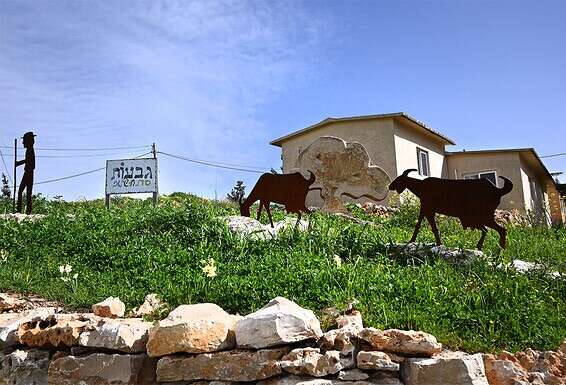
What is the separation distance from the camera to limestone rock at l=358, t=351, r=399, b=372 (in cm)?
407

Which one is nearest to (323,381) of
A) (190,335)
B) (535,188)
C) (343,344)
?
(343,344)

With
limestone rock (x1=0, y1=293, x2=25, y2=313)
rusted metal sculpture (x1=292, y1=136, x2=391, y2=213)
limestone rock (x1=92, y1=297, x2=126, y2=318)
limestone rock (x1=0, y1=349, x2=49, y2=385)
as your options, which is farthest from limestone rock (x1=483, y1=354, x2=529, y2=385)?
rusted metal sculpture (x1=292, y1=136, x2=391, y2=213)

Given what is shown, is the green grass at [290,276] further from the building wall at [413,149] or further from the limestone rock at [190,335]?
the building wall at [413,149]

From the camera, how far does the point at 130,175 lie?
15.7 meters

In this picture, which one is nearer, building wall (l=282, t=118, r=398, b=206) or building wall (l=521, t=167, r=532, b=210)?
building wall (l=282, t=118, r=398, b=206)

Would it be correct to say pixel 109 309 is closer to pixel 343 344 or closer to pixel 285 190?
pixel 343 344

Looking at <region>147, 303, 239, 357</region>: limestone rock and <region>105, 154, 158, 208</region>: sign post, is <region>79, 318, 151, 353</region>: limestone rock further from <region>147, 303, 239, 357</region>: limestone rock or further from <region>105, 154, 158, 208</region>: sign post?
<region>105, 154, 158, 208</region>: sign post

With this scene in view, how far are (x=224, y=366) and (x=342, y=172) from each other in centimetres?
1031

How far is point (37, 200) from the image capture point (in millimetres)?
16484

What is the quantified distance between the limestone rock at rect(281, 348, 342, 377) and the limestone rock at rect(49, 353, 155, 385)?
48.0 inches

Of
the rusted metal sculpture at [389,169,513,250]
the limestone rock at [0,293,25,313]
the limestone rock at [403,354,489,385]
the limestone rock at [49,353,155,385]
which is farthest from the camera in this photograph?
the rusted metal sculpture at [389,169,513,250]

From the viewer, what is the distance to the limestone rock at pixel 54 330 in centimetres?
479

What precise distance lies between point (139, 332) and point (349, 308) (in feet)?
5.95

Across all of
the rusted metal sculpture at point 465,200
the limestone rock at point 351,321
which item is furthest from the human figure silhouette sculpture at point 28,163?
the limestone rock at point 351,321
